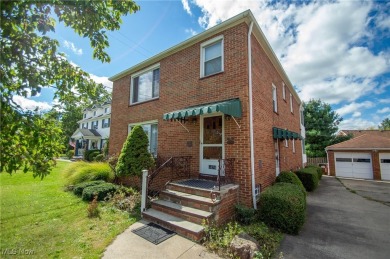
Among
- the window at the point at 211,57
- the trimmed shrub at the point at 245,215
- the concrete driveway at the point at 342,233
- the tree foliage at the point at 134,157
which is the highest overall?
the window at the point at 211,57

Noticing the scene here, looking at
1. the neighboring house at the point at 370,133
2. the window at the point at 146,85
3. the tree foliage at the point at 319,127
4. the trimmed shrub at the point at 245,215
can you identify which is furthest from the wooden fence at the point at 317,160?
the window at the point at 146,85

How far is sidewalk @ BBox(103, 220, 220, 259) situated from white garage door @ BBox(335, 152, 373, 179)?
860 inches

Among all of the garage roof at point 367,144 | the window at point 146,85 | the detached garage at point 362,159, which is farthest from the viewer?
the garage roof at point 367,144

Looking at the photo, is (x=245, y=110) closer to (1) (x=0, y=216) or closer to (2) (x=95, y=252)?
(2) (x=95, y=252)

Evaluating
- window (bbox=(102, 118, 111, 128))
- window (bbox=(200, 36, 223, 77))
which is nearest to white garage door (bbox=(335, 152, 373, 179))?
window (bbox=(200, 36, 223, 77))

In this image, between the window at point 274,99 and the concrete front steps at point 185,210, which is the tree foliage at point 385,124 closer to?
the window at point 274,99

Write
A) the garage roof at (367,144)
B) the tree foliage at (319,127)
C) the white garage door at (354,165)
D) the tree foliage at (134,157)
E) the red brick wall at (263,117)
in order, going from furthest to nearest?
the tree foliage at (319,127)
the white garage door at (354,165)
the garage roof at (367,144)
the red brick wall at (263,117)
the tree foliage at (134,157)

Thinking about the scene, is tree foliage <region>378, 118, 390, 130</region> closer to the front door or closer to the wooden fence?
the wooden fence

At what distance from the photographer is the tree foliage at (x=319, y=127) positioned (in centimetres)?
2784

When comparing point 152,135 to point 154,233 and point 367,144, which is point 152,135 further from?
point 367,144

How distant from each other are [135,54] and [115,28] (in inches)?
364

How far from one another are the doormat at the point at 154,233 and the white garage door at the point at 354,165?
22009mm

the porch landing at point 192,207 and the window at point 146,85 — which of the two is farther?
the window at point 146,85

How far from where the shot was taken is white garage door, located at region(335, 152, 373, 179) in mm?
18219
